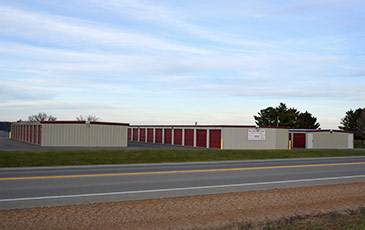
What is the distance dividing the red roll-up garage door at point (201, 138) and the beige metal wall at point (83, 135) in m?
9.30

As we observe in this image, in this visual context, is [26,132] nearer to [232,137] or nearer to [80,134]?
[80,134]

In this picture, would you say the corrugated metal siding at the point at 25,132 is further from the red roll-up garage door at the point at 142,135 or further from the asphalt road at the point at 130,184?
the asphalt road at the point at 130,184

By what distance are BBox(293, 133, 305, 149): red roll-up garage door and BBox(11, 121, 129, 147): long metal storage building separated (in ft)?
83.8

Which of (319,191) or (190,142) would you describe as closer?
(319,191)

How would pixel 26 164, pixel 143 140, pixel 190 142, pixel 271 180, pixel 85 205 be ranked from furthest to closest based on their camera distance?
pixel 143 140
pixel 190 142
pixel 26 164
pixel 271 180
pixel 85 205

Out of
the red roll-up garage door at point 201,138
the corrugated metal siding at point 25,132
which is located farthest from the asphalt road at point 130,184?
the corrugated metal siding at point 25,132

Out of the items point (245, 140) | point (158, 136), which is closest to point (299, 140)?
point (245, 140)

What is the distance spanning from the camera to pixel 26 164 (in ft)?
70.8

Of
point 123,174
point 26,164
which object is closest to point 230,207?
point 123,174

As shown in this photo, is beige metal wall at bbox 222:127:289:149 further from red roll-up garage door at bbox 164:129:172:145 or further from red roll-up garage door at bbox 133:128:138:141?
red roll-up garage door at bbox 133:128:138:141

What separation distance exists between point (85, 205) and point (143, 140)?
4958 centimetres

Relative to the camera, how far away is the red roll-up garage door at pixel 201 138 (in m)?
43.8

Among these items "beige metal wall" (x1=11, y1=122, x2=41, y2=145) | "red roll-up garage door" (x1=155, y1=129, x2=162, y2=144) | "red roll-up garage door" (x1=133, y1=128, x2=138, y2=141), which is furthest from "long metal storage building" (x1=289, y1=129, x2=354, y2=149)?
"beige metal wall" (x1=11, y1=122, x2=41, y2=145)

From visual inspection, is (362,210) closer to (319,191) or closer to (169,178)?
(319,191)
